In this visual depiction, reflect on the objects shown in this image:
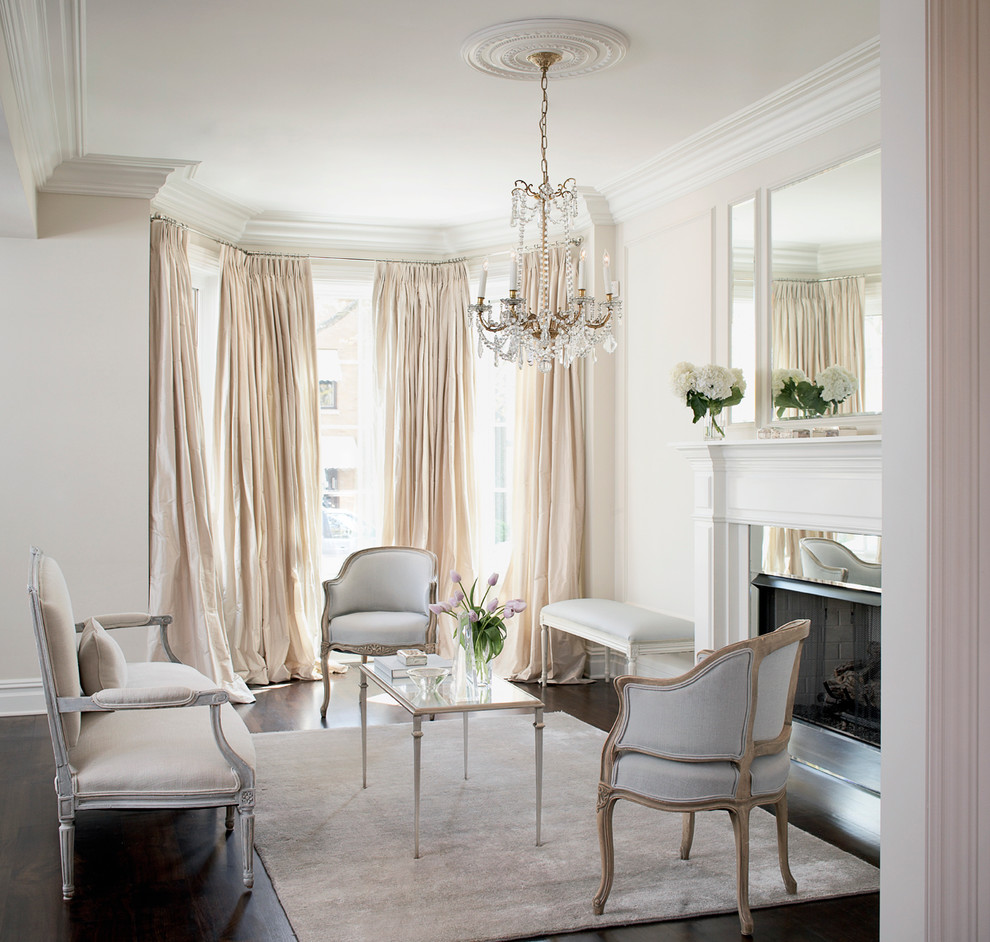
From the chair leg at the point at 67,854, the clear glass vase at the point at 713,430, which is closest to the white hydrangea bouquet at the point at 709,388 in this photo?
the clear glass vase at the point at 713,430

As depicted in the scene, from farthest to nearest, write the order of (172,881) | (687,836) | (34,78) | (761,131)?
(761,131)
(34,78)
(687,836)
(172,881)

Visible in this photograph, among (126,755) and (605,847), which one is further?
(126,755)

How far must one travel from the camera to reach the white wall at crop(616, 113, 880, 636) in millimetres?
4934

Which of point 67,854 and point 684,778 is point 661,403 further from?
point 67,854

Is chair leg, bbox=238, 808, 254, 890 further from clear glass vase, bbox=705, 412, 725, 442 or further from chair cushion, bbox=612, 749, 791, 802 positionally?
clear glass vase, bbox=705, 412, 725, 442

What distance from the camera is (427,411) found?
652 cm

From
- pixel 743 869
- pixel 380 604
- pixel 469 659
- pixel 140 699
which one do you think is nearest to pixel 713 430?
pixel 469 659

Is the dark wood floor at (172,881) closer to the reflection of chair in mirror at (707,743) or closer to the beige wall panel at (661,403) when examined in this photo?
the reflection of chair in mirror at (707,743)

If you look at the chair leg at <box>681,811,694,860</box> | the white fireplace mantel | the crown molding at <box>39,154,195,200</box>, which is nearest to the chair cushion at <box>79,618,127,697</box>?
the chair leg at <box>681,811,694,860</box>

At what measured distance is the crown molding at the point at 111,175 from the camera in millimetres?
5090

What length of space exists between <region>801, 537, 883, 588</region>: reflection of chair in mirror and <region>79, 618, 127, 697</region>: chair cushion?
2790 mm

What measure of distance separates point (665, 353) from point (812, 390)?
1.33m

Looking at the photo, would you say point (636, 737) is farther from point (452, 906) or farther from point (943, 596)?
point (943, 596)

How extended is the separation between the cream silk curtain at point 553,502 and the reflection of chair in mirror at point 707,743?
10.2ft
